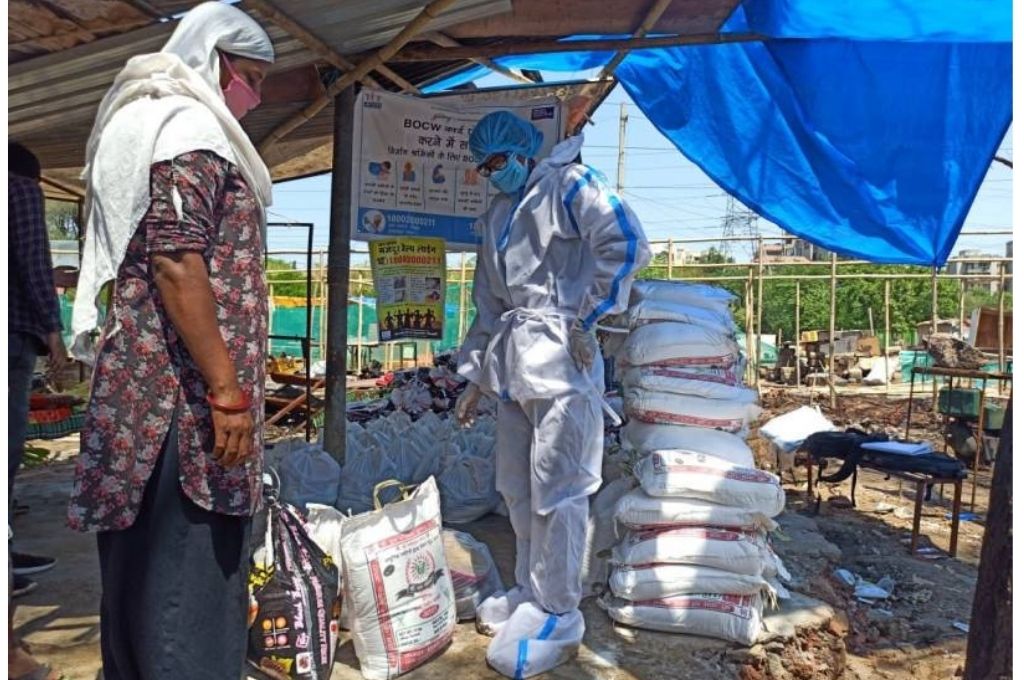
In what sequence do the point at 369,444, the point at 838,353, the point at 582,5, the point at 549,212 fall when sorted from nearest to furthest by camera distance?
the point at 549,212 < the point at 582,5 < the point at 369,444 < the point at 838,353

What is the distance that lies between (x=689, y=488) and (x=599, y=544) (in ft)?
1.74

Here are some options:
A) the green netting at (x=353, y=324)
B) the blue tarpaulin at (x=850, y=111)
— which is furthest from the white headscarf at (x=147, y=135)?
the green netting at (x=353, y=324)

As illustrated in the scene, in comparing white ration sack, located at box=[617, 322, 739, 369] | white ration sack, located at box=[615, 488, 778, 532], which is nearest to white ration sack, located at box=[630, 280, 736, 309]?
white ration sack, located at box=[617, 322, 739, 369]

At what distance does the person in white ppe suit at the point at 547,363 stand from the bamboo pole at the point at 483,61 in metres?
1.22

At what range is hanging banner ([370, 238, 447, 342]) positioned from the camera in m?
4.63

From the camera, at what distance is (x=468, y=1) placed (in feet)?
11.2

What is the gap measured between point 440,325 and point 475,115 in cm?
124

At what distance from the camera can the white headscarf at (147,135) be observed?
1.69 m

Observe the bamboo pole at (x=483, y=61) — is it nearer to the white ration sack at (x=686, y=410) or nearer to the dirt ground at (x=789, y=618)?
the white ration sack at (x=686, y=410)

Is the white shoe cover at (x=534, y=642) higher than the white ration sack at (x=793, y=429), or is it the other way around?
the white ration sack at (x=793, y=429)

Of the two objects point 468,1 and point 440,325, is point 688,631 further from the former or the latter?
point 468,1

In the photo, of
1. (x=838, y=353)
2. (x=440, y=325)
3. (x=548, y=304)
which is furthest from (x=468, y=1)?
(x=838, y=353)

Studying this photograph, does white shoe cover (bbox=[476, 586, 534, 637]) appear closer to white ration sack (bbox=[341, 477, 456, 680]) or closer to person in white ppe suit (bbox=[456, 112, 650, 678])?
person in white ppe suit (bbox=[456, 112, 650, 678])

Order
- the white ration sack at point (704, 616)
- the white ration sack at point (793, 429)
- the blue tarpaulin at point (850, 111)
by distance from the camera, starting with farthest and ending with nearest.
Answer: the white ration sack at point (793, 429) < the blue tarpaulin at point (850, 111) < the white ration sack at point (704, 616)
